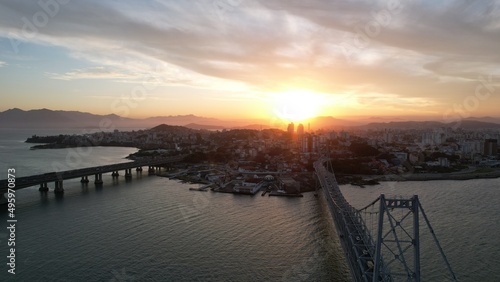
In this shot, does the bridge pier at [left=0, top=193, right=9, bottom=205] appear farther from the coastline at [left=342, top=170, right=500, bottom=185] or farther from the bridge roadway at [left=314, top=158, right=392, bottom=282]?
the coastline at [left=342, top=170, right=500, bottom=185]

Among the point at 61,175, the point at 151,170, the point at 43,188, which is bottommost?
the point at 151,170

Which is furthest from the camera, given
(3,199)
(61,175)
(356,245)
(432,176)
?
(432,176)

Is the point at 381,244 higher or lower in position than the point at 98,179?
higher

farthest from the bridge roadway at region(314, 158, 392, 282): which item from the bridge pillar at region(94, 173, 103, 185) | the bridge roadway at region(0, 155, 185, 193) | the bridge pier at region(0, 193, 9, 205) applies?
the bridge pillar at region(94, 173, 103, 185)

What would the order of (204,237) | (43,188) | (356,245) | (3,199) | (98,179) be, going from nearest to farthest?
1. (356,245)
2. (204,237)
3. (3,199)
4. (43,188)
5. (98,179)

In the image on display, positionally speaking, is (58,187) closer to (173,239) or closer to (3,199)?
(3,199)

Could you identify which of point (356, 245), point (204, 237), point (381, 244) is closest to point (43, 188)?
point (204, 237)

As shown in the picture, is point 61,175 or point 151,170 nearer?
point 61,175

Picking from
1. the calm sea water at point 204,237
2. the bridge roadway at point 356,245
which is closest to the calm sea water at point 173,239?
the calm sea water at point 204,237

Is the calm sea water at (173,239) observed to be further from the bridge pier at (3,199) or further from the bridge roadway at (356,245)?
the bridge roadway at (356,245)
